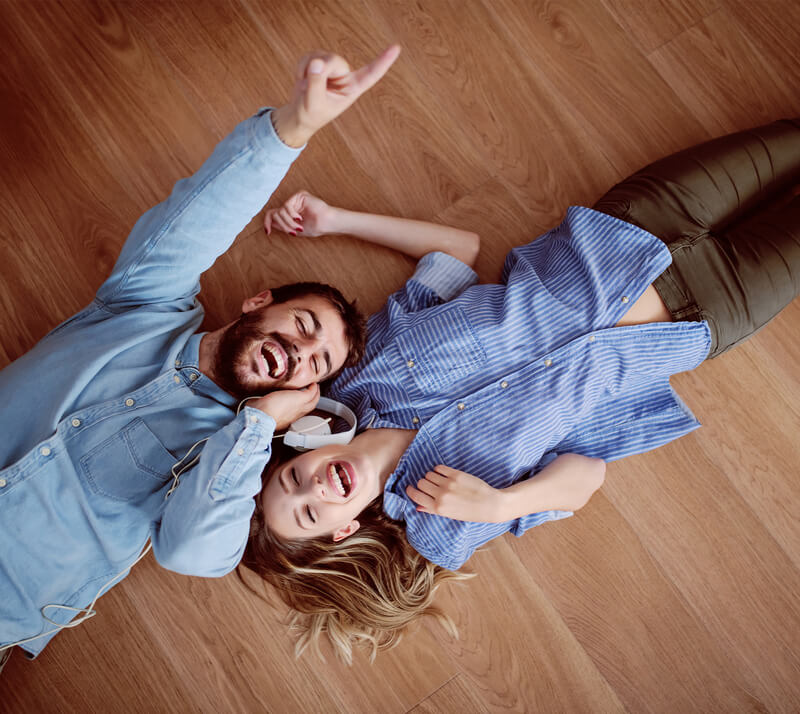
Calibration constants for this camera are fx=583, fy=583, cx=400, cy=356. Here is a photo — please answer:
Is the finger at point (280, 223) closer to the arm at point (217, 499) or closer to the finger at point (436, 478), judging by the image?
the arm at point (217, 499)

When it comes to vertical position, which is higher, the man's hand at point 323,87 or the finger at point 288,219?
the man's hand at point 323,87

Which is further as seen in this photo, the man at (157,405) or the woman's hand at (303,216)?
the woman's hand at (303,216)

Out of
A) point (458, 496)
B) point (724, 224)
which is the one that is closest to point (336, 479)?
point (458, 496)

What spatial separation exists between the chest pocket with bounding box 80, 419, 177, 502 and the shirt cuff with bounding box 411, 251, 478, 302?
0.69m

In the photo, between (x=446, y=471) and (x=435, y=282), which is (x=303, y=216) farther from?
(x=446, y=471)

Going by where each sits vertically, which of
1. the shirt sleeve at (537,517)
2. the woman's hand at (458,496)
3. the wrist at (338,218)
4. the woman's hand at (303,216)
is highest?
the woman's hand at (303,216)

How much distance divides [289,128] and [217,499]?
2.30 feet

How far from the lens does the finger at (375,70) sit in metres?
0.88

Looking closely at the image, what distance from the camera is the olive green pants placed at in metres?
1.32

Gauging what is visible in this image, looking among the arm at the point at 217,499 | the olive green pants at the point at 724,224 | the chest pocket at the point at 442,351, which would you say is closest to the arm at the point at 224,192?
the arm at the point at 217,499

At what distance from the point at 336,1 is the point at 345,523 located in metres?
1.34

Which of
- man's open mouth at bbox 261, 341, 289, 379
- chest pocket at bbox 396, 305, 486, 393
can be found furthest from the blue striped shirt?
man's open mouth at bbox 261, 341, 289, 379

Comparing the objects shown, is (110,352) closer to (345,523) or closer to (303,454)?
(303,454)

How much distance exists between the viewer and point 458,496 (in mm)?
1196
